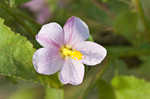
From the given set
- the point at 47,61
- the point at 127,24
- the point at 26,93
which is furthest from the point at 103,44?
the point at 47,61

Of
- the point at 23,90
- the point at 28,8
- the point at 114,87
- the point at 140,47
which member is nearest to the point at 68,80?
the point at 114,87

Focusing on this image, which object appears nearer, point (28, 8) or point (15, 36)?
point (15, 36)

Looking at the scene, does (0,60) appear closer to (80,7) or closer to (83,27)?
(83,27)

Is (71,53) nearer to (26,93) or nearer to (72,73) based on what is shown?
(72,73)

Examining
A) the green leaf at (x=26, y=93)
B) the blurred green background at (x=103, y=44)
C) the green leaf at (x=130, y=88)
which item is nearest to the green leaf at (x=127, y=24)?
the blurred green background at (x=103, y=44)

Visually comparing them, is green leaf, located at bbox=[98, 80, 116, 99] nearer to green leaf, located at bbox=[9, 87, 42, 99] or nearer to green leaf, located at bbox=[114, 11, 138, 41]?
green leaf, located at bbox=[114, 11, 138, 41]
